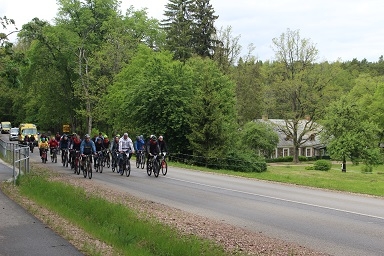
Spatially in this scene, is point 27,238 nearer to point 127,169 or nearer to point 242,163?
point 127,169

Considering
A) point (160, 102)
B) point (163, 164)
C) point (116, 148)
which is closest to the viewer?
point (163, 164)

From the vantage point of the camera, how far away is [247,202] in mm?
16703

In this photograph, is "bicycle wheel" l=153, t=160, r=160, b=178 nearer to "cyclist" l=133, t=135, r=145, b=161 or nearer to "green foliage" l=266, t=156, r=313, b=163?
"cyclist" l=133, t=135, r=145, b=161

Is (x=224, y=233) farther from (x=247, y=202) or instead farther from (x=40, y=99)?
(x=40, y=99)

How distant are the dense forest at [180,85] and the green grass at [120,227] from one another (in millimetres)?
22769

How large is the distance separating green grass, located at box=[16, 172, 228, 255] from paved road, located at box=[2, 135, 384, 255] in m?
2.44

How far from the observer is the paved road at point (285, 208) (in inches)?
432

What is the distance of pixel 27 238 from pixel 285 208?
27.3 feet

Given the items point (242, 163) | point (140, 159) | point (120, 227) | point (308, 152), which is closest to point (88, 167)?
A: point (140, 159)

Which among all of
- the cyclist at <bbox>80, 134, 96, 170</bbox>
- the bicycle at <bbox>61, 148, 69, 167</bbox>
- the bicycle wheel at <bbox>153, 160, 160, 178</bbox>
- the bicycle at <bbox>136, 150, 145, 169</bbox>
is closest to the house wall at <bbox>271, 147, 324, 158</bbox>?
the bicycle at <bbox>136, 150, 145, 169</bbox>

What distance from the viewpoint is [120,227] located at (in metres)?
10.9

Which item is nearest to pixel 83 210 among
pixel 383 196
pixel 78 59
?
pixel 383 196

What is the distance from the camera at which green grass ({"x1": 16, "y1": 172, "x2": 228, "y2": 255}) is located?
9000mm

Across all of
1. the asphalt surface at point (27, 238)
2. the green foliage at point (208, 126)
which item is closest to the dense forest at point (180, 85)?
the green foliage at point (208, 126)
